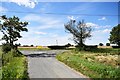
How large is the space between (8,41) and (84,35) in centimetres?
2610

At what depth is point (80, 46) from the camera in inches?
3364

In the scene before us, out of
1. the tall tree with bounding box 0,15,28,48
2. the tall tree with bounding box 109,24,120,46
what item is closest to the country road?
the tall tree with bounding box 0,15,28,48

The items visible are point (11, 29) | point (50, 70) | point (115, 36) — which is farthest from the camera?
point (115, 36)

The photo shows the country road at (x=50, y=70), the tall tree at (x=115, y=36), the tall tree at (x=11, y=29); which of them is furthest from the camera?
the tall tree at (x=115, y=36)

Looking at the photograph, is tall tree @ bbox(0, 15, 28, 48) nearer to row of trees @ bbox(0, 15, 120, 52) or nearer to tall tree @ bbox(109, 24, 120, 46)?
row of trees @ bbox(0, 15, 120, 52)

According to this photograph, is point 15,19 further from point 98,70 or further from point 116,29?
point 116,29

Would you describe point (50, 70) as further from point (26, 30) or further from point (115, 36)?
point (115, 36)

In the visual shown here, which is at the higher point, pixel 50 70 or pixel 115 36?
pixel 115 36

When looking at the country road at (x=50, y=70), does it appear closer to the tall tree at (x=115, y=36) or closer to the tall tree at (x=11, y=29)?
the tall tree at (x=11, y=29)

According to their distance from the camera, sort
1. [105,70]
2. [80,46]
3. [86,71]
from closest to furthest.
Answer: [105,70] < [86,71] < [80,46]

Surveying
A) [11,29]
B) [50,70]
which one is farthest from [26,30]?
[50,70]

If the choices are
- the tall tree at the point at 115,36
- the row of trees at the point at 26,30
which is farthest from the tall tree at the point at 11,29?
the tall tree at the point at 115,36

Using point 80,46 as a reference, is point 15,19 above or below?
above

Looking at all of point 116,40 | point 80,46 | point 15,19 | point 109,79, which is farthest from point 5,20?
point 116,40
